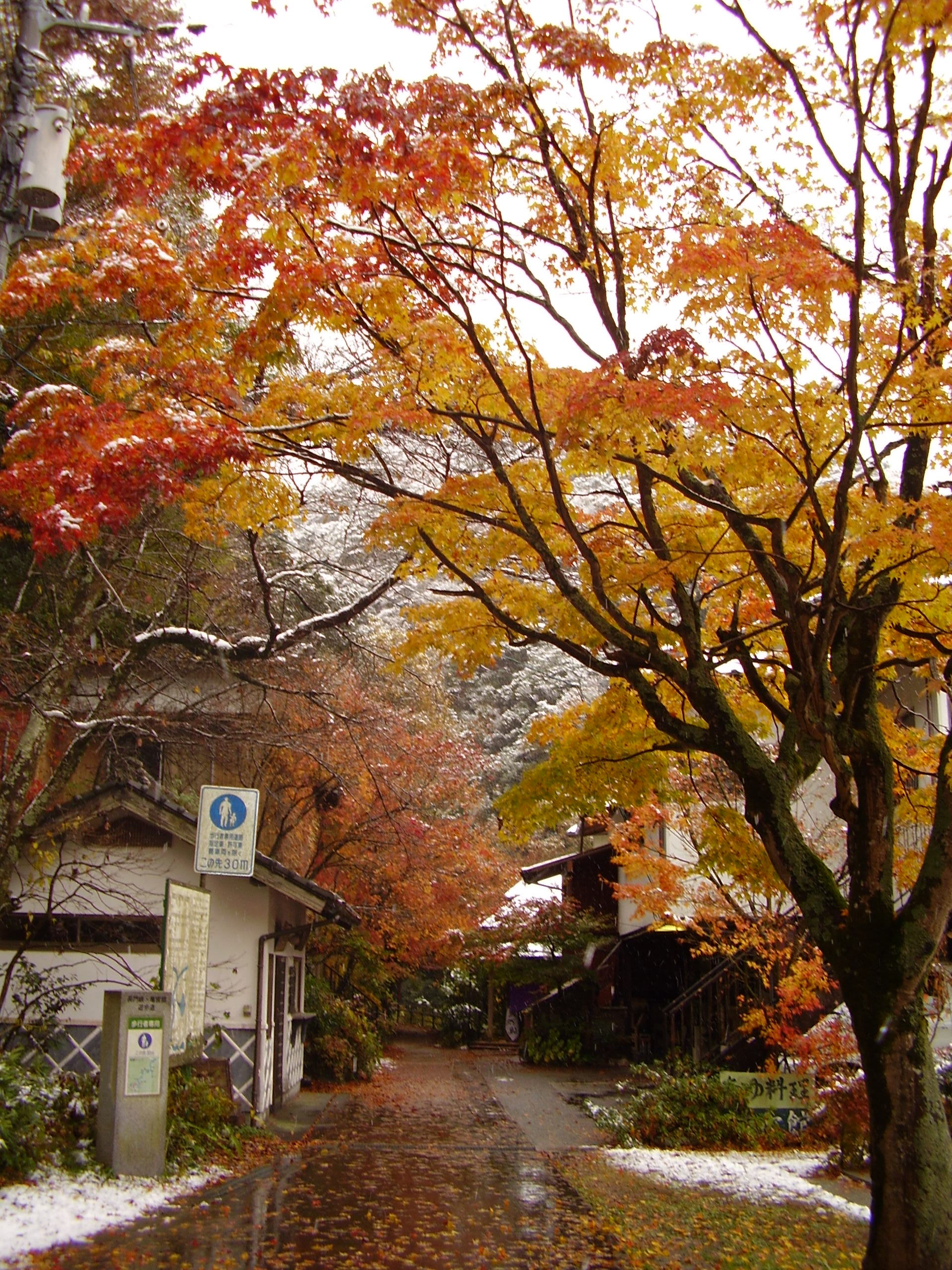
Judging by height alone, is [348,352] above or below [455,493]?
above

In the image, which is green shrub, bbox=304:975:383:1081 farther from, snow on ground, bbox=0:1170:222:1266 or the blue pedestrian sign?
snow on ground, bbox=0:1170:222:1266

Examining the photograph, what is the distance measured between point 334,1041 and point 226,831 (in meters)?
12.1

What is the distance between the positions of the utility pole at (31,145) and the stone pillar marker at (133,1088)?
24.6 ft

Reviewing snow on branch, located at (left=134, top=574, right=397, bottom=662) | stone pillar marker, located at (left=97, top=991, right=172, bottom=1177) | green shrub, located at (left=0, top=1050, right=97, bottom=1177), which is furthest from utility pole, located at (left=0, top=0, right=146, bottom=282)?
stone pillar marker, located at (left=97, top=991, right=172, bottom=1177)

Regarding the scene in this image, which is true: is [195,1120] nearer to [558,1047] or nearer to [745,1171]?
[745,1171]

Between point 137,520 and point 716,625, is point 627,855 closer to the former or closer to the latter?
point 716,625

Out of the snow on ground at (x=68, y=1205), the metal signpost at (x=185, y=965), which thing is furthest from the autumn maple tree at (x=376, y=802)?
the snow on ground at (x=68, y=1205)

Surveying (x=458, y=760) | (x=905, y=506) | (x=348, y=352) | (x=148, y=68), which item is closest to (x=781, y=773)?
(x=905, y=506)

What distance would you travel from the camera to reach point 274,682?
18.1m

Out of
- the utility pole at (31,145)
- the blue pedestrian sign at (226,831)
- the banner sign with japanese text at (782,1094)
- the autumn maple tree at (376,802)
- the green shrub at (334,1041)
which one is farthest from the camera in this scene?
the green shrub at (334,1041)

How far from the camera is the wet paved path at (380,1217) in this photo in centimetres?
797

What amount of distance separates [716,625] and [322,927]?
14719 mm

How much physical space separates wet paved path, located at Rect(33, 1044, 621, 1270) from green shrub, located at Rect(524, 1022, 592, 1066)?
1290 centimetres

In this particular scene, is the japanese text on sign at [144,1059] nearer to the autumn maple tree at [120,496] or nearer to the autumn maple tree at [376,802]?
the autumn maple tree at [120,496]
